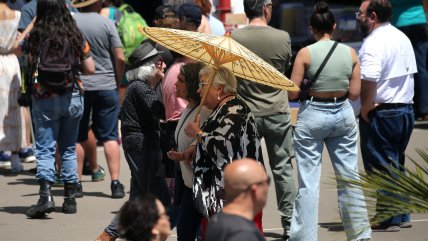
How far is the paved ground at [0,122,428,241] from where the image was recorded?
A: 28.5 ft

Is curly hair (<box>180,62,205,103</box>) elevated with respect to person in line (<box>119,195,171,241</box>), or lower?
lower

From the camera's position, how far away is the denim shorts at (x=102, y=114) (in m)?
10.3

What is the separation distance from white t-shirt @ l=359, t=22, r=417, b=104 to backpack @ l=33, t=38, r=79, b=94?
7.92ft

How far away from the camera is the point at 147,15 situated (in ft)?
59.6

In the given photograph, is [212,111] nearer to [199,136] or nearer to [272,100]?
[199,136]

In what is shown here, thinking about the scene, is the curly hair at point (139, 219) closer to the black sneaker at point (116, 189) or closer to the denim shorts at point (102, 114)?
the black sneaker at point (116, 189)

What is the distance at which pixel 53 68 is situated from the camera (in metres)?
9.05

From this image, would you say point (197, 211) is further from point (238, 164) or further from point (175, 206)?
point (238, 164)

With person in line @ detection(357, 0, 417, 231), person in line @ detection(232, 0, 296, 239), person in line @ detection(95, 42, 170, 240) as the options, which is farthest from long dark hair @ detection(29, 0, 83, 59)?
person in line @ detection(357, 0, 417, 231)

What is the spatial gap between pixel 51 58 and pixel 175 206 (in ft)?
7.44

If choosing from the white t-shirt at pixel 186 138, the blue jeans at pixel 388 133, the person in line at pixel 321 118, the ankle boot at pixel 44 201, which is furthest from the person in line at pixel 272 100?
the ankle boot at pixel 44 201

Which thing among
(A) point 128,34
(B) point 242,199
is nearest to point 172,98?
(B) point 242,199

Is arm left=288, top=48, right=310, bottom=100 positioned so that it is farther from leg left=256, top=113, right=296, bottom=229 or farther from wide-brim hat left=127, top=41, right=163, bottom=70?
wide-brim hat left=127, top=41, right=163, bottom=70

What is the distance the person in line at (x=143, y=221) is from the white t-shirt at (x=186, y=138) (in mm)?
2466
